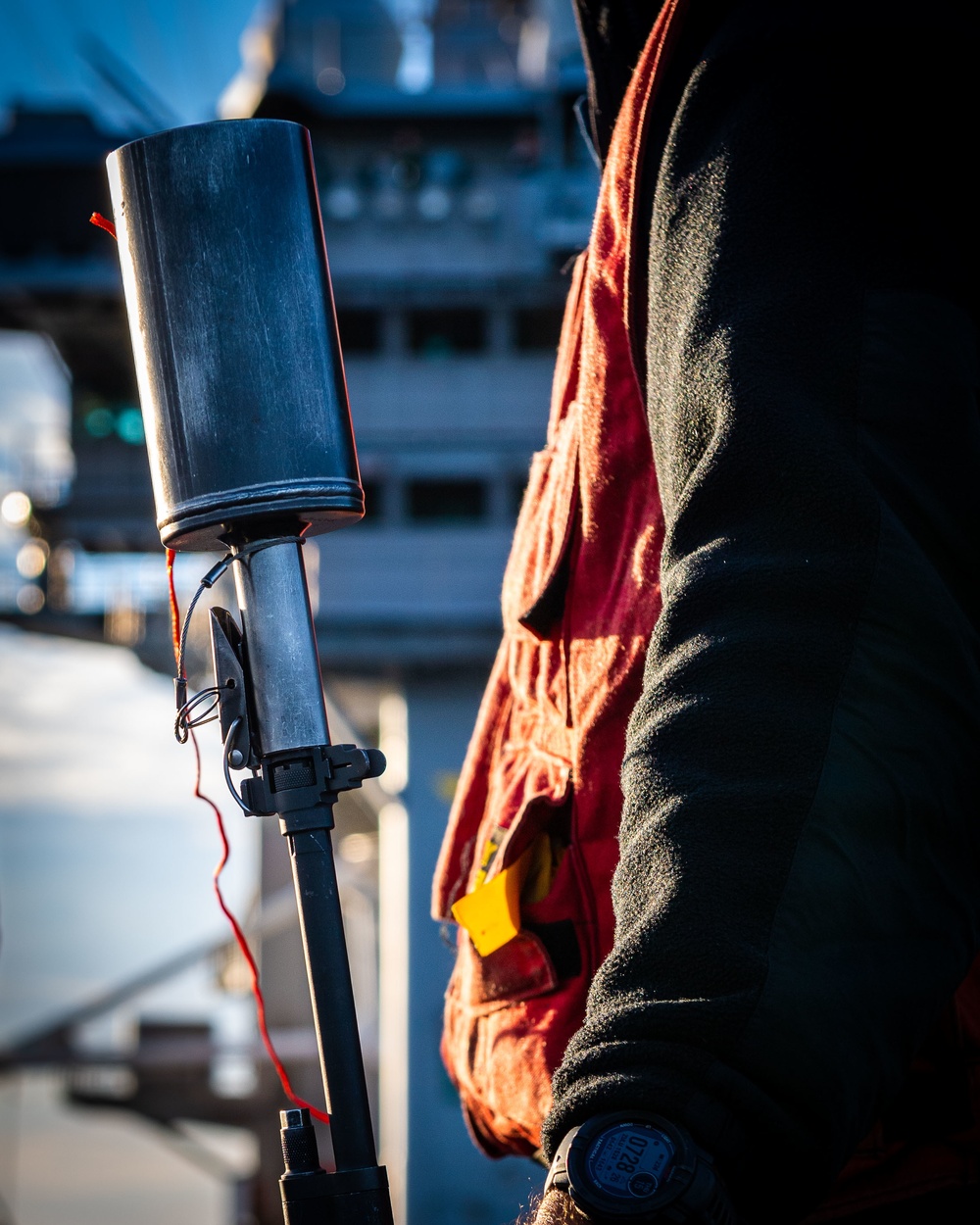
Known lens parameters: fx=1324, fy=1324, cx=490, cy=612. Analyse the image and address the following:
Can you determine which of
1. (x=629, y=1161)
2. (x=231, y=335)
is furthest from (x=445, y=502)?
(x=629, y=1161)

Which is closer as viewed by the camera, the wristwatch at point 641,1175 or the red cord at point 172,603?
the wristwatch at point 641,1175

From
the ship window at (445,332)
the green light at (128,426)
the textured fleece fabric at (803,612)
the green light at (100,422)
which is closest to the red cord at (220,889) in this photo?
the textured fleece fabric at (803,612)

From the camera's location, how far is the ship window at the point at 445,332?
18.5m

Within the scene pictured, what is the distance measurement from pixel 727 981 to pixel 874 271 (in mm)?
553

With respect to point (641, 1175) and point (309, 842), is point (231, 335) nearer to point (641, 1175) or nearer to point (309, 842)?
point (309, 842)

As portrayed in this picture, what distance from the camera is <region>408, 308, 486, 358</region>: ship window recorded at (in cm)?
1845

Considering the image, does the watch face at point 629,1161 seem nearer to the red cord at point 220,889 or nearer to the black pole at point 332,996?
the black pole at point 332,996

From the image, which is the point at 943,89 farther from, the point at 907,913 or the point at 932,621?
the point at 907,913

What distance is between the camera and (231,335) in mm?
1237

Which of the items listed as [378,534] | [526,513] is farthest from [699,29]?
[378,534]

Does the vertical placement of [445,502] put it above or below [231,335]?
below

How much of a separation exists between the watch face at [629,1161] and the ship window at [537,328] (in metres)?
17.9

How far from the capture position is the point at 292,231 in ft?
4.18

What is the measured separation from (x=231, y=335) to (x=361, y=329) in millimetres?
17947
